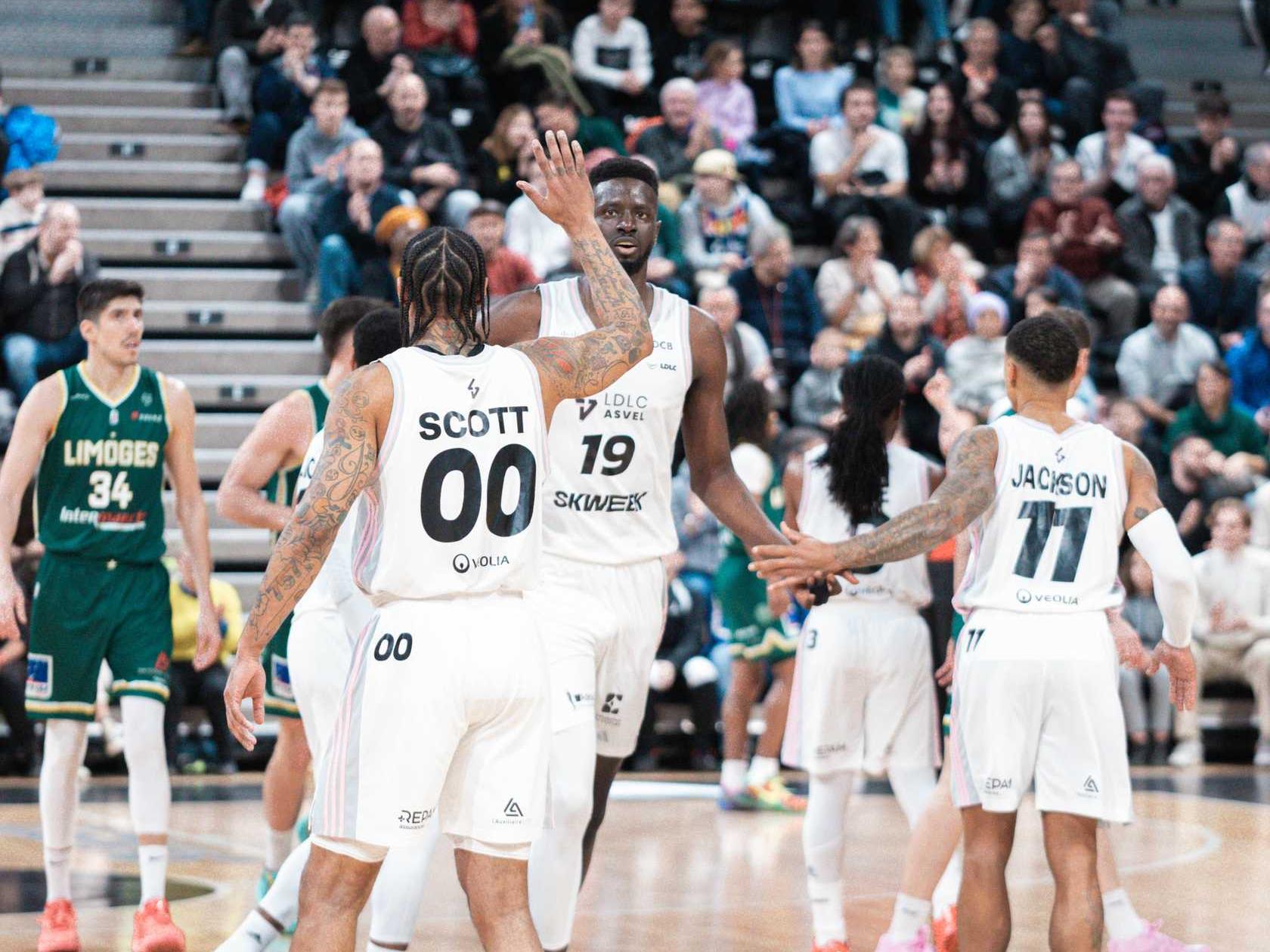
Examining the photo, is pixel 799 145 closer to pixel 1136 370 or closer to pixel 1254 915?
pixel 1136 370

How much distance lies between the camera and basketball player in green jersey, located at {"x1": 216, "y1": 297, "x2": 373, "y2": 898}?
20.6 ft

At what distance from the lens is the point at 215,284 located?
547 inches

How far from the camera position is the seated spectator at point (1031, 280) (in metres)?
13.9

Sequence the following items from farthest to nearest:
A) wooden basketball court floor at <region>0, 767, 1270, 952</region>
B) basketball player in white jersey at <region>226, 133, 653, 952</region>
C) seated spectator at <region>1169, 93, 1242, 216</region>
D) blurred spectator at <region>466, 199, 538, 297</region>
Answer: seated spectator at <region>1169, 93, 1242, 216</region>, blurred spectator at <region>466, 199, 538, 297</region>, wooden basketball court floor at <region>0, 767, 1270, 952</region>, basketball player in white jersey at <region>226, 133, 653, 952</region>

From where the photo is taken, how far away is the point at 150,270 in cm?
1394

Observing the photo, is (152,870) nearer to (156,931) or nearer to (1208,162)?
(156,931)

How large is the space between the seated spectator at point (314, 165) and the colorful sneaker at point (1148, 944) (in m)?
8.45

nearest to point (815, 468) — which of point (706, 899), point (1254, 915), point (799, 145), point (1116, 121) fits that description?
point (706, 899)

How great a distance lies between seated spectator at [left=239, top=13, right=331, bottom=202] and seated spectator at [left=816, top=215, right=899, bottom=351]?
3906 mm

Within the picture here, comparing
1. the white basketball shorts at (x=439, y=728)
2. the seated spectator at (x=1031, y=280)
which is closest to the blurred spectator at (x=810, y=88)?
the seated spectator at (x=1031, y=280)

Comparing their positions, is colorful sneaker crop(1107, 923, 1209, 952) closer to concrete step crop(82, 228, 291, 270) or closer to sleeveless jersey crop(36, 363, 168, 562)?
sleeveless jersey crop(36, 363, 168, 562)

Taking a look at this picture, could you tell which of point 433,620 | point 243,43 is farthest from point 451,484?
point 243,43

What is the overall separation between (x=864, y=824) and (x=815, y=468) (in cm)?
343

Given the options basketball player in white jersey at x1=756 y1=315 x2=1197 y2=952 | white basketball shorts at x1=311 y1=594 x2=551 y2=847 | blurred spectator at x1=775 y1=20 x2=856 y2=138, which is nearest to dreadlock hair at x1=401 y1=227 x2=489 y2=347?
white basketball shorts at x1=311 y1=594 x2=551 y2=847
